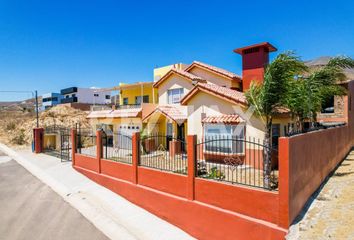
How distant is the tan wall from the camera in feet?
68.4

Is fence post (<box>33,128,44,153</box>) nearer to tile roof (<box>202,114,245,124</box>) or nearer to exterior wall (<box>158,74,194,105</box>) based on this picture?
exterior wall (<box>158,74,194,105</box>)

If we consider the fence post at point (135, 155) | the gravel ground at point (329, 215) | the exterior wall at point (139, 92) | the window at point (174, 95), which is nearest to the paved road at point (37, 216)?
the fence post at point (135, 155)

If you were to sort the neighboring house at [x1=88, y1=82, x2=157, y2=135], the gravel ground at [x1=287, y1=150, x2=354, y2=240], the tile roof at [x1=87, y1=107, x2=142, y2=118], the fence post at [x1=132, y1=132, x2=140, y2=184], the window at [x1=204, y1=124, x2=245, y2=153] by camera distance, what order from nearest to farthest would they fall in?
the gravel ground at [x1=287, y1=150, x2=354, y2=240] < the fence post at [x1=132, y1=132, x2=140, y2=184] < the window at [x1=204, y1=124, x2=245, y2=153] < the tile roof at [x1=87, y1=107, x2=142, y2=118] < the neighboring house at [x1=88, y1=82, x2=157, y2=135]

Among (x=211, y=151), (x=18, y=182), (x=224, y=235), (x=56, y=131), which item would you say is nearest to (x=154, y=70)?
(x=56, y=131)

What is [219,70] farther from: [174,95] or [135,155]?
[135,155]

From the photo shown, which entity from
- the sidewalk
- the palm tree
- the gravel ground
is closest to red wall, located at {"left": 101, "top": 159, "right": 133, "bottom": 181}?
the sidewalk

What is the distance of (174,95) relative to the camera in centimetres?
2291

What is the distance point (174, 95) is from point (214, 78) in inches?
158

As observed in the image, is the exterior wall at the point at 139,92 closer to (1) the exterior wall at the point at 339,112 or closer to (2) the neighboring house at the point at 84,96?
(1) the exterior wall at the point at 339,112

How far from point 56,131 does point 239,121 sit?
22589 mm

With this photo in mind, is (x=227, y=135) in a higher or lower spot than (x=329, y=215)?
higher

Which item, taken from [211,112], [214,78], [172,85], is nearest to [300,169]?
[211,112]

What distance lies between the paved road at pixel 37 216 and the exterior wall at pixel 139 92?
15.0 metres

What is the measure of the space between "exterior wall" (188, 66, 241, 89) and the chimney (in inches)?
96.4
